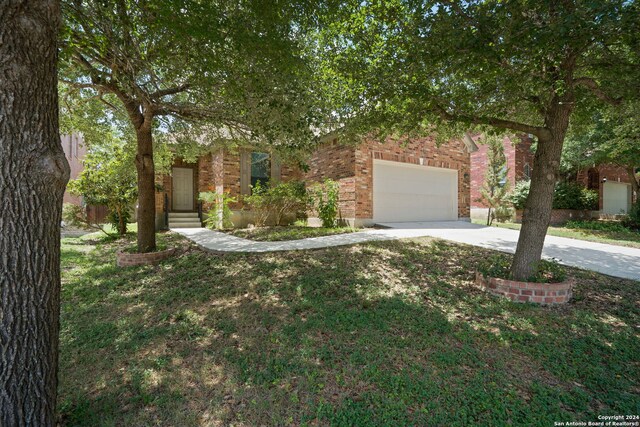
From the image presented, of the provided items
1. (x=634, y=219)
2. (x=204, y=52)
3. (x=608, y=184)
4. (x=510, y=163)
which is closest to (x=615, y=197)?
(x=608, y=184)

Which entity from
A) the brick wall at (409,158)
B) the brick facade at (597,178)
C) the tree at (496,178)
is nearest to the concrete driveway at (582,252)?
the brick wall at (409,158)

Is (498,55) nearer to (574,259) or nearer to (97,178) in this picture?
(574,259)

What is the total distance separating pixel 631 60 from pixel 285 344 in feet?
19.2

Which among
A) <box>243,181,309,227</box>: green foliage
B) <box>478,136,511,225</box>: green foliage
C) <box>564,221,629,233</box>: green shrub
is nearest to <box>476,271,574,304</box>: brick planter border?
<box>243,181,309,227</box>: green foliage

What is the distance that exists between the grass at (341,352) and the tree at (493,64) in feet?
4.59

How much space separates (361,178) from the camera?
33.2ft

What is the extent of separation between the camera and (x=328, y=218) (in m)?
10.3

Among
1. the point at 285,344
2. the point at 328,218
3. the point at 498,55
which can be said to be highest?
the point at 498,55

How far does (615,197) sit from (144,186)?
26.2 metres

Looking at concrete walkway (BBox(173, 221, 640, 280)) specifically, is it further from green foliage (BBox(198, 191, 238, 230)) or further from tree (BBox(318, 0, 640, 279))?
tree (BBox(318, 0, 640, 279))

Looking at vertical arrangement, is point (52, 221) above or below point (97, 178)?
below

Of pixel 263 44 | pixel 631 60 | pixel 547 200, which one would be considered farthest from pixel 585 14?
pixel 263 44

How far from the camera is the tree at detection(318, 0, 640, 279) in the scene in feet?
10.5

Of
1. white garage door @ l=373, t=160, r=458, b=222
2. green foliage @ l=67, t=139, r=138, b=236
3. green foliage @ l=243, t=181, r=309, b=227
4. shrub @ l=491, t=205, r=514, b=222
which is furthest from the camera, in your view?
shrub @ l=491, t=205, r=514, b=222
